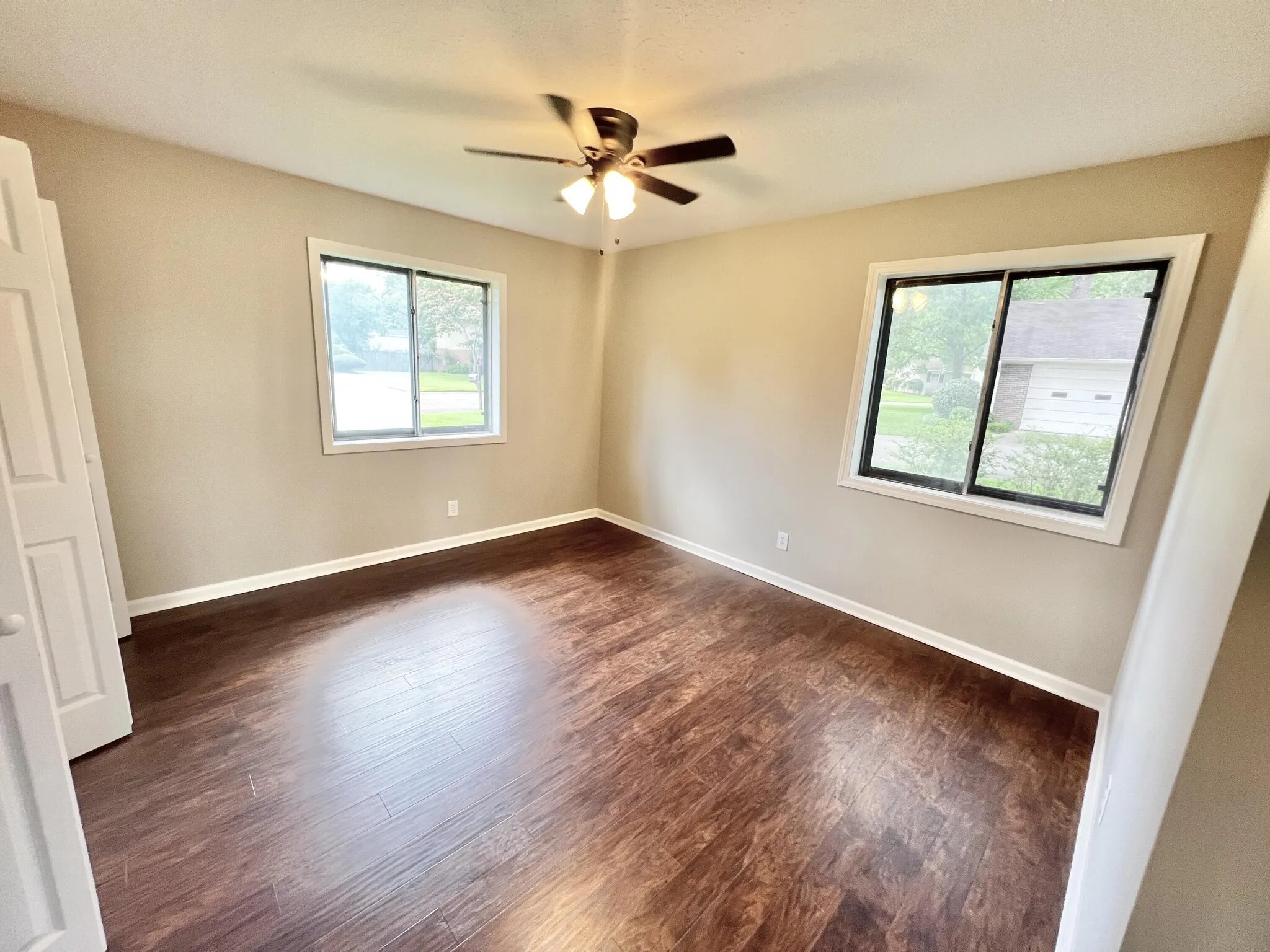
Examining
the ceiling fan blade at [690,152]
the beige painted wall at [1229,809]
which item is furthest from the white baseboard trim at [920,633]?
the ceiling fan blade at [690,152]

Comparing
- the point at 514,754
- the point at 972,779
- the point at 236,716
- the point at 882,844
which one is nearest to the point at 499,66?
the point at 514,754

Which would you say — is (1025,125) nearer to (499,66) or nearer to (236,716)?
(499,66)

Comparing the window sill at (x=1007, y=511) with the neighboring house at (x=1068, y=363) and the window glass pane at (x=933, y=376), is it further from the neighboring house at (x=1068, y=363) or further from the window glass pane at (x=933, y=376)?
the neighboring house at (x=1068, y=363)

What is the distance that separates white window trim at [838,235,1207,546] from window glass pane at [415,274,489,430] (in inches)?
114

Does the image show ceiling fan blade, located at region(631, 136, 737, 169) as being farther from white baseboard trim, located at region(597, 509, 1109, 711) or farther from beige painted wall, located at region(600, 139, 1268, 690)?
white baseboard trim, located at region(597, 509, 1109, 711)

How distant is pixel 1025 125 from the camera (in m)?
1.89

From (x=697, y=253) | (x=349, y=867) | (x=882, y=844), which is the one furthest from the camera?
(x=697, y=253)

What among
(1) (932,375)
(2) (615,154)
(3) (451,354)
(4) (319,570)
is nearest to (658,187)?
(2) (615,154)

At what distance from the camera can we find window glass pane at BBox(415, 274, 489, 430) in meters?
3.67

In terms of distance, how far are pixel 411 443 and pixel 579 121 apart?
2.60 m

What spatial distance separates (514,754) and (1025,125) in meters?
3.20

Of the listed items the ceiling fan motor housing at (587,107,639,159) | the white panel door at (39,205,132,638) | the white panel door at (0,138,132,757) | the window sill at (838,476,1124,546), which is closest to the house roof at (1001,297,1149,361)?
the window sill at (838,476,1124,546)

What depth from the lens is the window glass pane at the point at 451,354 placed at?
3.67 m

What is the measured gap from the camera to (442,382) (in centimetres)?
383
